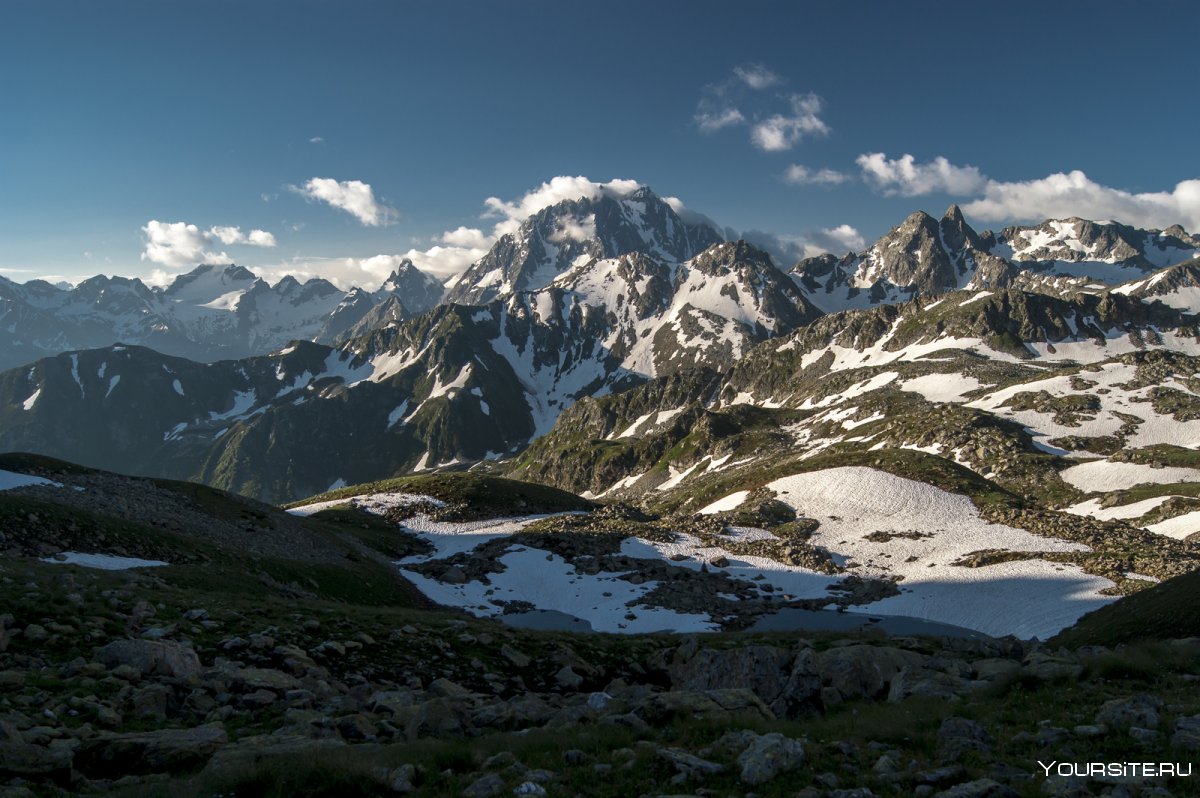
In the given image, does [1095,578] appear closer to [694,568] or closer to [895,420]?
[694,568]

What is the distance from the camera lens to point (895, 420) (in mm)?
132375

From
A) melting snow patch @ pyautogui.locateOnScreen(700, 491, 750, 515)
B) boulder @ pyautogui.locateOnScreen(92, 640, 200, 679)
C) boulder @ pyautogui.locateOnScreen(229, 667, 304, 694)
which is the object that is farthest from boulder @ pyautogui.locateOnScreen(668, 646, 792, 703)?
melting snow patch @ pyautogui.locateOnScreen(700, 491, 750, 515)

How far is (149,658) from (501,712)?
9.48 meters

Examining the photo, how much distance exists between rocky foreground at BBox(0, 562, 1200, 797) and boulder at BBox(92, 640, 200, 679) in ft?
0.16

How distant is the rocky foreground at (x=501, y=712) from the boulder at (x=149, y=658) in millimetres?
49

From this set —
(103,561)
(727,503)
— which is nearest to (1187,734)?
(103,561)

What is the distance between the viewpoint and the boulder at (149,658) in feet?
55.2

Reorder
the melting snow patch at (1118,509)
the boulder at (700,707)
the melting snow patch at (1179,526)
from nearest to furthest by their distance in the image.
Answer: the boulder at (700,707) < the melting snow patch at (1179,526) < the melting snow patch at (1118,509)

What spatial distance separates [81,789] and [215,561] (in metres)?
30.1

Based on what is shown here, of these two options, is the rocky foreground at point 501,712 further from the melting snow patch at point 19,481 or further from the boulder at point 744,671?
the melting snow patch at point 19,481

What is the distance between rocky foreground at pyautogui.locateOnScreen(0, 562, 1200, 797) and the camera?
427 inches

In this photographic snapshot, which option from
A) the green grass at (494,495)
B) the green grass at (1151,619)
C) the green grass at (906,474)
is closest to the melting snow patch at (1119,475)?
the green grass at (906,474)

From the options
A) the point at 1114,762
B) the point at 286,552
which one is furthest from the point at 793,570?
the point at 1114,762

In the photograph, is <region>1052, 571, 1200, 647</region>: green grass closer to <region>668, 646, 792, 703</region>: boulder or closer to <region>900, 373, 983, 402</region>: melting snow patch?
<region>668, 646, 792, 703</region>: boulder
